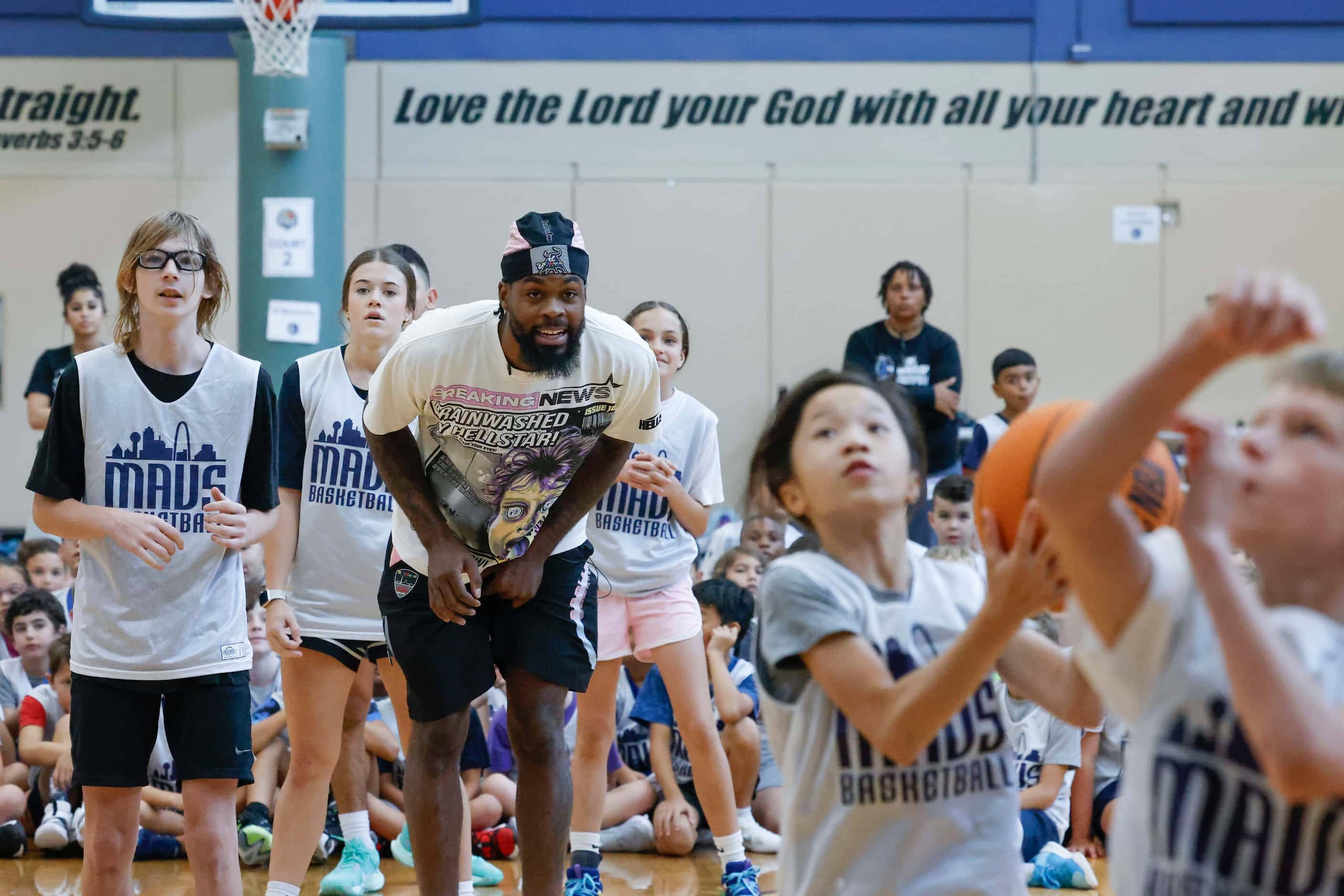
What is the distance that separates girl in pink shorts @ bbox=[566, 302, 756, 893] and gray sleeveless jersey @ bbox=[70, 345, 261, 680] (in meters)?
1.36

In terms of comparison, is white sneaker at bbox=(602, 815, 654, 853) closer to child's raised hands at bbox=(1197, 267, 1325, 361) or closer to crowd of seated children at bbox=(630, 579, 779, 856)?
crowd of seated children at bbox=(630, 579, 779, 856)

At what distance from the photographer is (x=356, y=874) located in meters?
4.66

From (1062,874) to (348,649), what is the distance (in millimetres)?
2621

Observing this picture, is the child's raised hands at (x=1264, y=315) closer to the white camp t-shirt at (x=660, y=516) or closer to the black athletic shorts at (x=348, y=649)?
the black athletic shorts at (x=348, y=649)

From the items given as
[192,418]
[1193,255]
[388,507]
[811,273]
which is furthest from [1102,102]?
[192,418]

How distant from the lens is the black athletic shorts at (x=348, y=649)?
4.04 m

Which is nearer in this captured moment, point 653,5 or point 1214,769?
point 1214,769

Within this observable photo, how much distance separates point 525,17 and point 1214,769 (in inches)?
353

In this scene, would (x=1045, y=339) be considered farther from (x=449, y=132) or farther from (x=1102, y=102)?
(x=449, y=132)

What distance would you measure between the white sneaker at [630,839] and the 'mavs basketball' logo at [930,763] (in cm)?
359

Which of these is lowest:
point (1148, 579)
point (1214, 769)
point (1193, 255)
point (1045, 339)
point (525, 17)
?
point (1214, 769)

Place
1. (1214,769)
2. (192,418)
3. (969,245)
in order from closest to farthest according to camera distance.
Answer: (1214,769) < (192,418) < (969,245)

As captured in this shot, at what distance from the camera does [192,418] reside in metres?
3.49

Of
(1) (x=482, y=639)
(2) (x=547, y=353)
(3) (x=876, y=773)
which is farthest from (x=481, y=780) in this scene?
(3) (x=876, y=773)
